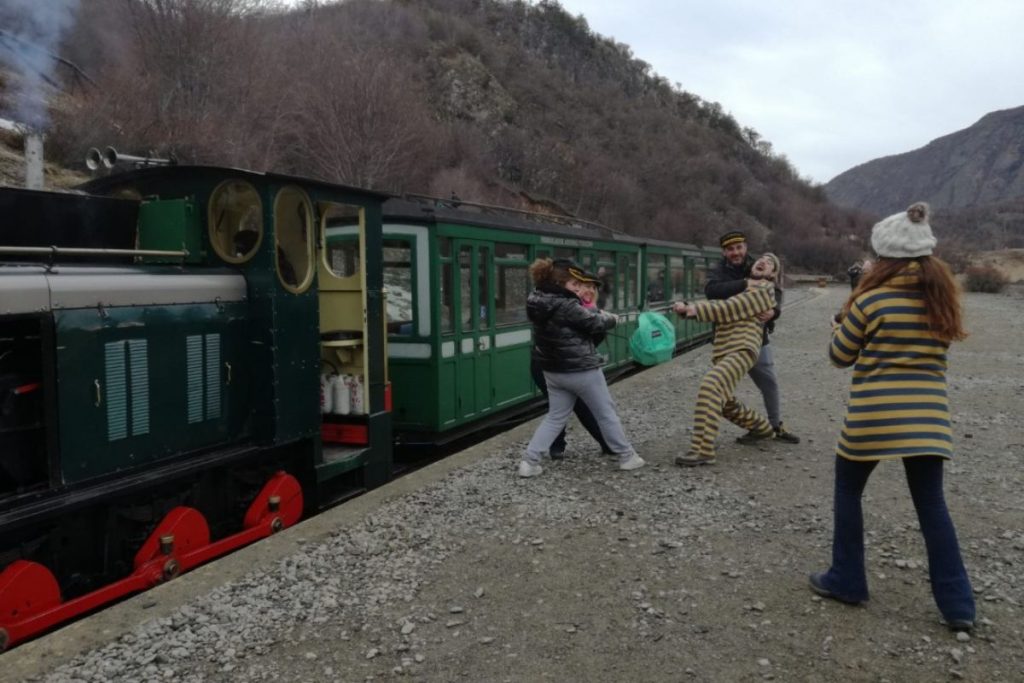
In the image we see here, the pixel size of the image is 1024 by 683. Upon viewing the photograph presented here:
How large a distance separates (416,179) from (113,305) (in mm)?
28153

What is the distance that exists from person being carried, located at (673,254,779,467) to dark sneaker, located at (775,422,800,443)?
113 cm

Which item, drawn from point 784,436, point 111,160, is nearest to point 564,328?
point 784,436

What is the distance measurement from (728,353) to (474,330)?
3.19 meters

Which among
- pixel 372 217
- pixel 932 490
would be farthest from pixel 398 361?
pixel 932 490

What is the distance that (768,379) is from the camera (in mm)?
6902

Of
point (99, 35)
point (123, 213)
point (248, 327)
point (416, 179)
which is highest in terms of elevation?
point (99, 35)

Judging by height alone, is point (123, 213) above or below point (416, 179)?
below

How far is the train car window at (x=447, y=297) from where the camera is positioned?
8.09 m

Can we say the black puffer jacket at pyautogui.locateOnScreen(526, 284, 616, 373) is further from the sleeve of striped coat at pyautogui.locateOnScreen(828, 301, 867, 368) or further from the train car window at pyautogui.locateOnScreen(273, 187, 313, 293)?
the sleeve of striped coat at pyautogui.locateOnScreen(828, 301, 867, 368)

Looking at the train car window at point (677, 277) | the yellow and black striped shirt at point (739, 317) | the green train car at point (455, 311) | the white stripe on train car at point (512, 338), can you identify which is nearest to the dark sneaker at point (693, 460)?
the yellow and black striped shirt at point (739, 317)

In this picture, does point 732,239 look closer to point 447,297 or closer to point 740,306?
point 740,306

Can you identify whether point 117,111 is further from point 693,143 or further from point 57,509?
point 693,143

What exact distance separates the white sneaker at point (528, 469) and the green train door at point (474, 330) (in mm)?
2235

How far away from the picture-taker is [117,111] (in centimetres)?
2009
